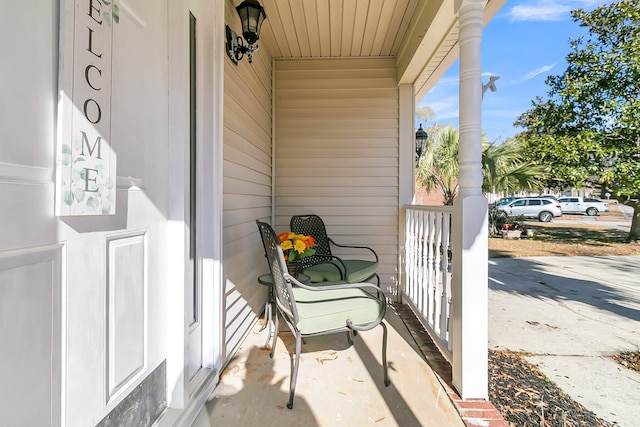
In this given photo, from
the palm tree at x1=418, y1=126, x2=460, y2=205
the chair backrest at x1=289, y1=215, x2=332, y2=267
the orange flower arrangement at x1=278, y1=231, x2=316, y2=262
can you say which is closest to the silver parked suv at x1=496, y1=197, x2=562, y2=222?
the palm tree at x1=418, y1=126, x2=460, y2=205

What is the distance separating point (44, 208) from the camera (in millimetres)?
827

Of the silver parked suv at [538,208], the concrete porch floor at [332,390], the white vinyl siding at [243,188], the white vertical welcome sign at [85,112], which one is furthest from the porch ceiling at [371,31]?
the silver parked suv at [538,208]

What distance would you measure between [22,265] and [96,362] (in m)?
0.44

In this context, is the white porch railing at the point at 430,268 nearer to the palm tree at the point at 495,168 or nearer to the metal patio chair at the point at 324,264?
the metal patio chair at the point at 324,264

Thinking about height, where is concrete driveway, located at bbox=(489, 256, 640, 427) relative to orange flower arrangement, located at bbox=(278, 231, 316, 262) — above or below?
below

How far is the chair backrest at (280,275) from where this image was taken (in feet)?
5.49

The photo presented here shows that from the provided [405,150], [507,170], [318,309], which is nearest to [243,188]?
[318,309]

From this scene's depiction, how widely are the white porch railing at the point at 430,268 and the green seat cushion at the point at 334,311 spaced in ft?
1.92

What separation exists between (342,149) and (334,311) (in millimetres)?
2249

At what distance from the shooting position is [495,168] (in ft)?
22.1

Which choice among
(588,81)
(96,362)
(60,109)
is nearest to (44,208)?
(60,109)

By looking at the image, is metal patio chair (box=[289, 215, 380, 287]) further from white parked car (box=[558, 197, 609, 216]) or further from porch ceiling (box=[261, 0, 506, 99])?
white parked car (box=[558, 197, 609, 216])

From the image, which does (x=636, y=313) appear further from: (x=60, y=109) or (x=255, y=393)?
(x=60, y=109)

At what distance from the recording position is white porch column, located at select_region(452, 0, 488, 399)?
1.72m
